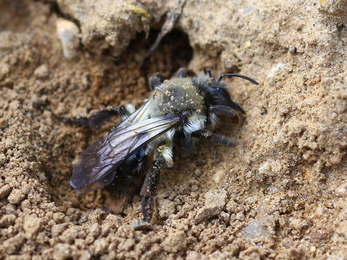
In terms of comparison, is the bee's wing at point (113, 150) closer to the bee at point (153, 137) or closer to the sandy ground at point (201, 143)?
the bee at point (153, 137)

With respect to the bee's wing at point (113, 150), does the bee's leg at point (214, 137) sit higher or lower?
lower

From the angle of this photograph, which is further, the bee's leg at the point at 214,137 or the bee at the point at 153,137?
the bee's leg at the point at 214,137

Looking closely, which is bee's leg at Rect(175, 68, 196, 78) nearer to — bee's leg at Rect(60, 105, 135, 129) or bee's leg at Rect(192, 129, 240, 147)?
bee's leg at Rect(60, 105, 135, 129)

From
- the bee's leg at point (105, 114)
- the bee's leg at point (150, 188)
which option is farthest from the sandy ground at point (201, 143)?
the bee's leg at point (105, 114)

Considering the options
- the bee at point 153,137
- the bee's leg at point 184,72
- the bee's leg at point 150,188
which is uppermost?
the bee's leg at point 184,72

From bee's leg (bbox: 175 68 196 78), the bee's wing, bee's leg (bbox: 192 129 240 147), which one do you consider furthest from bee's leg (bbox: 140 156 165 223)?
bee's leg (bbox: 175 68 196 78)

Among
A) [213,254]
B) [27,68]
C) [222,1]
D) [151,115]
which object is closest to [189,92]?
[151,115]

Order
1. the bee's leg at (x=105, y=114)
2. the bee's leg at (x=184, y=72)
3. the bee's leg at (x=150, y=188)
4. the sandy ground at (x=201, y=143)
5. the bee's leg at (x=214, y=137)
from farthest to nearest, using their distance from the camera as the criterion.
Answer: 1. the bee's leg at (x=184, y=72)
2. the bee's leg at (x=105, y=114)
3. the bee's leg at (x=214, y=137)
4. the bee's leg at (x=150, y=188)
5. the sandy ground at (x=201, y=143)
